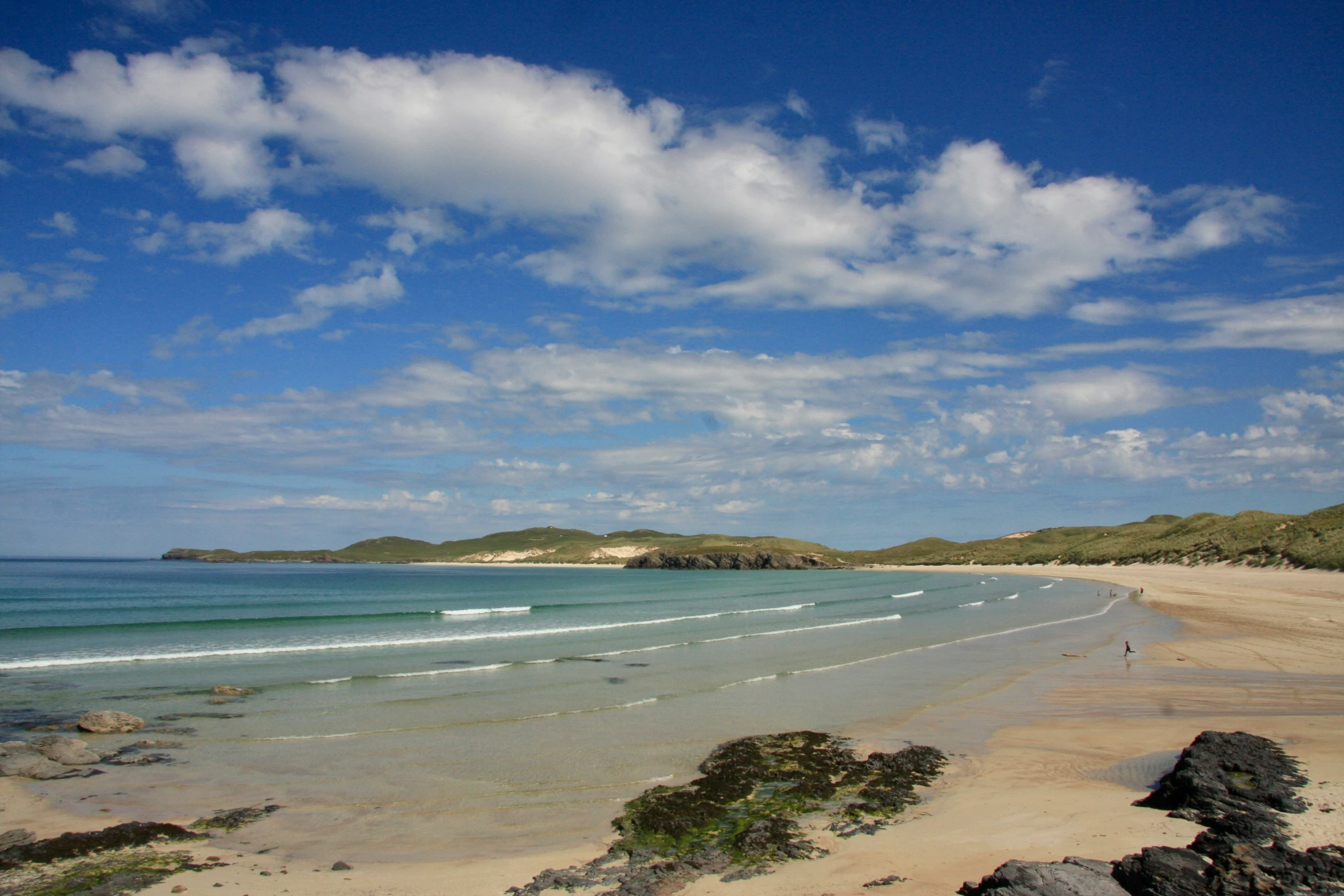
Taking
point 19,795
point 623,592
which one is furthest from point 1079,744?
point 623,592

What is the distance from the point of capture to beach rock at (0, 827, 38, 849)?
8.66 meters

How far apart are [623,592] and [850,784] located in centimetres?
6366

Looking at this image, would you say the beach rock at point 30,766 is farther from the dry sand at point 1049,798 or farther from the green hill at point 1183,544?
the green hill at point 1183,544

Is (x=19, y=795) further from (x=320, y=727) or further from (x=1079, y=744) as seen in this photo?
(x=1079, y=744)

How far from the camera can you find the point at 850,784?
432 inches

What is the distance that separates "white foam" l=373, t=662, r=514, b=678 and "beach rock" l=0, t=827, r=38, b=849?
43.0 feet

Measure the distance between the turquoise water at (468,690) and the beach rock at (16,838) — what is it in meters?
1.26

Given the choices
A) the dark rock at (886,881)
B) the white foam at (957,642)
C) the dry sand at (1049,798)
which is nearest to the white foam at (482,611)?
the white foam at (957,642)

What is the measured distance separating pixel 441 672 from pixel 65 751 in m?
11.3

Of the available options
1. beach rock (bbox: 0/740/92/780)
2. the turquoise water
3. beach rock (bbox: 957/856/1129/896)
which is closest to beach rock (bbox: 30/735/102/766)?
beach rock (bbox: 0/740/92/780)

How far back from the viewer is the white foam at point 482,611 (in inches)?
1852

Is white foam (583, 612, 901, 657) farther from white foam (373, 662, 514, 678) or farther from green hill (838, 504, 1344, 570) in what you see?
green hill (838, 504, 1344, 570)

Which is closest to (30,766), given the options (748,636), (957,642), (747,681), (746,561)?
(747,681)

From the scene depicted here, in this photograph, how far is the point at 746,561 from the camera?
183 metres
